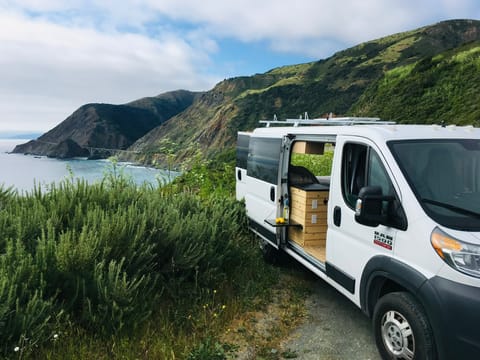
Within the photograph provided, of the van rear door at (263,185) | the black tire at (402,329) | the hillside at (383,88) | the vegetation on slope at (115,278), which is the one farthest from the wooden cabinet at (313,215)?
the hillside at (383,88)

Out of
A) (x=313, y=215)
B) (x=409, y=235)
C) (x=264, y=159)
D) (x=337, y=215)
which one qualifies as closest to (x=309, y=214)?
(x=313, y=215)

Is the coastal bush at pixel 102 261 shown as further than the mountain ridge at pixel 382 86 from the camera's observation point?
No

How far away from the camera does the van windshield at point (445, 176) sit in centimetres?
328

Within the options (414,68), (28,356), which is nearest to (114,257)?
(28,356)

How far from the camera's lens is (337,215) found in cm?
455

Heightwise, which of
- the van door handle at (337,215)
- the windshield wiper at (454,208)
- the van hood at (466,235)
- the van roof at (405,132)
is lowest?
the van door handle at (337,215)

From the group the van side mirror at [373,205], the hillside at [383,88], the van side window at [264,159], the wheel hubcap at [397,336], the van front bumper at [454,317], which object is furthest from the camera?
the hillside at [383,88]

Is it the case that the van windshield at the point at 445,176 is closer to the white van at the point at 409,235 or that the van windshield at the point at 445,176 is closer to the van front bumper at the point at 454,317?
the white van at the point at 409,235

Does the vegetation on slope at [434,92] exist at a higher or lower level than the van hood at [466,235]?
higher

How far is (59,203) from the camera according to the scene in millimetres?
5562

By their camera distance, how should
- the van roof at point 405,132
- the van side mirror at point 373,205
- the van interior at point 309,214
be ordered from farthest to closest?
the van interior at point 309,214
the van roof at point 405,132
the van side mirror at point 373,205

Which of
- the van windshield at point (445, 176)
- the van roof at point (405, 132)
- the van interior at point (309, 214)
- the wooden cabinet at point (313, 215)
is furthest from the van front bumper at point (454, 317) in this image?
the wooden cabinet at point (313, 215)

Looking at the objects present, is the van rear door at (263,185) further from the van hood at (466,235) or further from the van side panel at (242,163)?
the van hood at (466,235)

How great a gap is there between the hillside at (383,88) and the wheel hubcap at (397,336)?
Result: 595 centimetres
